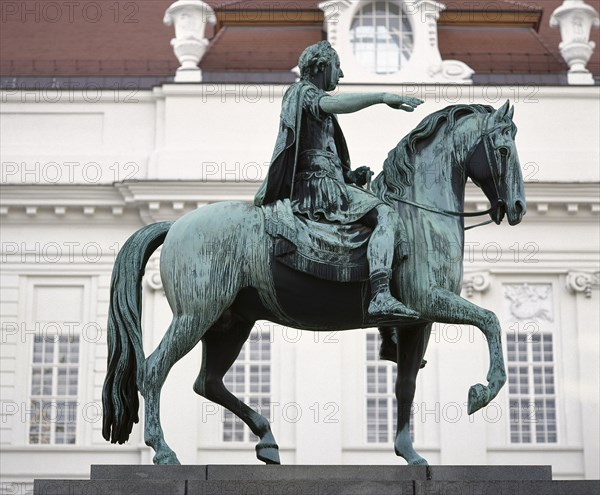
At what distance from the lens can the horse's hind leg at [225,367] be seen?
8.42 metres

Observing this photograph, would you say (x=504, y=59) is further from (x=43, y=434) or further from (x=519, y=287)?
(x=43, y=434)

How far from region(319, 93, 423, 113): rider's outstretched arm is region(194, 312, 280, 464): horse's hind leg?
1.33 meters

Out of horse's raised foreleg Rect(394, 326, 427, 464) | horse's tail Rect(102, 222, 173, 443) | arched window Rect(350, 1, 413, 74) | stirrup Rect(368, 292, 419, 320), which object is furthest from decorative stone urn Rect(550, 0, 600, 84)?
stirrup Rect(368, 292, 419, 320)

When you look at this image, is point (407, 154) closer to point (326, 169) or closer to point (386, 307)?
point (326, 169)

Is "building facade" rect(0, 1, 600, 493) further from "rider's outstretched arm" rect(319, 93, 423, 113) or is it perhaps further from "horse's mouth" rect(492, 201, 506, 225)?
"horse's mouth" rect(492, 201, 506, 225)

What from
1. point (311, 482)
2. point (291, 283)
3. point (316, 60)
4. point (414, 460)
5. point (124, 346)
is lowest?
point (311, 482)

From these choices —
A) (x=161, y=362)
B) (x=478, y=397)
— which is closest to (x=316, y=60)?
(x=161, y=362)

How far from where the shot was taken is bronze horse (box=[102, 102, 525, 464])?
8.10m

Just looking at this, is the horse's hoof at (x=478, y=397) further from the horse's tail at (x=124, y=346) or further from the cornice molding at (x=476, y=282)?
the cornice molding at (x=476, y=282)

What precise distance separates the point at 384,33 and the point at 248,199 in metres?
4.13

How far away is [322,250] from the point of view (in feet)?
26.5

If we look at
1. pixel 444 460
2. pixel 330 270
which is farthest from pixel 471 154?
pixel 444 460

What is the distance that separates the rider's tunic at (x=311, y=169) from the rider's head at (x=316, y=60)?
0.13 metres

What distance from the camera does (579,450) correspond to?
23359 mm
